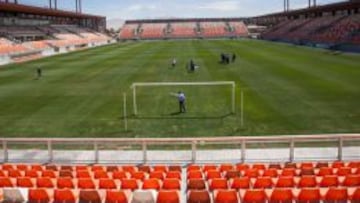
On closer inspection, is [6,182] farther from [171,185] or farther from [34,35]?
[34,35]

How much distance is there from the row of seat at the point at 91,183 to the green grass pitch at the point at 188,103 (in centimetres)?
1030

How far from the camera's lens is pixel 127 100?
32.1 meters

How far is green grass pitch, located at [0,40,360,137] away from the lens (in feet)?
77.9

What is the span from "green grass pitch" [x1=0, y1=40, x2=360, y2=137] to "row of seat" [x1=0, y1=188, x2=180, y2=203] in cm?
1153

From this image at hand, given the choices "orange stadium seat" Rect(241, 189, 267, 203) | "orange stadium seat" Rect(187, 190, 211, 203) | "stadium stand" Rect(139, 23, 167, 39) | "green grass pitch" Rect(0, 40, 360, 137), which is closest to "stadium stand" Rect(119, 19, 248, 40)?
"stadium stand" Rect(139, 23, 167, 39)

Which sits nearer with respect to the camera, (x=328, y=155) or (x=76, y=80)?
(x=328, y=155)

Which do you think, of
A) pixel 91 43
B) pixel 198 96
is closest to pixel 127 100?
pixel 198 96

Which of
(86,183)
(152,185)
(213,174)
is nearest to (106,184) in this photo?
(86,183)

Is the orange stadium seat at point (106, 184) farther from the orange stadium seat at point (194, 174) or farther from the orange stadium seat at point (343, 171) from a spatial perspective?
the orange stadium seat at point (343, 171)

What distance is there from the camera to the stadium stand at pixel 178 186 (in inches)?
431

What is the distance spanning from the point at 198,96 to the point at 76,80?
14.5 m

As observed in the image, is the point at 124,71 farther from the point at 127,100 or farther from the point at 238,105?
the point at 238,105

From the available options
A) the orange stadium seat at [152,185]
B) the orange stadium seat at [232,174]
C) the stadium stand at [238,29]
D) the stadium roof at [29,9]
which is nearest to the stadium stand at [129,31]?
the stadium stand at [238,29]

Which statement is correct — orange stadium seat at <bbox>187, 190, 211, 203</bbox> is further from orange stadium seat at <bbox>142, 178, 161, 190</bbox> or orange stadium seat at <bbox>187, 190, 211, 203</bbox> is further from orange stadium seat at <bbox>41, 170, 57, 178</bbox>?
orange stadium seat at <bbox>41, 170, 57, 178</bbox>
